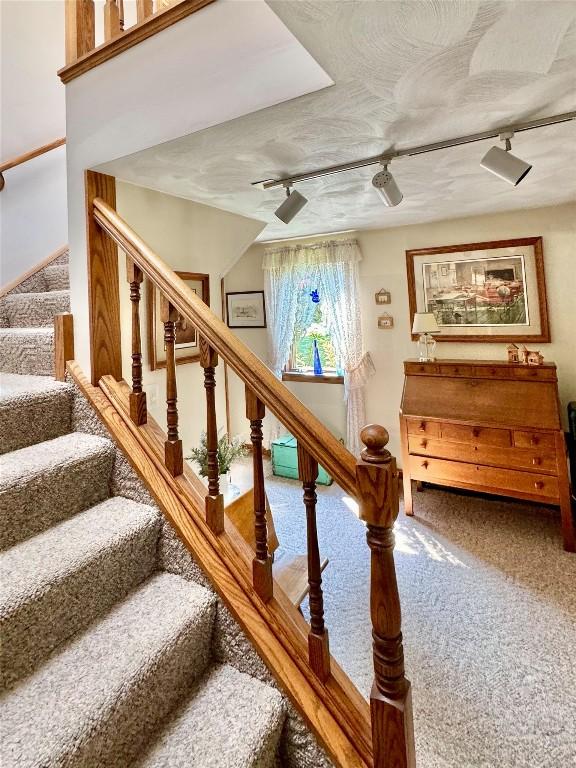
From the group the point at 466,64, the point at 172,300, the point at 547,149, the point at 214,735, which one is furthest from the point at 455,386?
the point at 214,735

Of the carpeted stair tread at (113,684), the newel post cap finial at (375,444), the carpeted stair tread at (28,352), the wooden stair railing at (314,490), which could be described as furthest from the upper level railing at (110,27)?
the carpeted stair tread at (113,684)

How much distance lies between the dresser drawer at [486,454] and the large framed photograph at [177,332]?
190cm

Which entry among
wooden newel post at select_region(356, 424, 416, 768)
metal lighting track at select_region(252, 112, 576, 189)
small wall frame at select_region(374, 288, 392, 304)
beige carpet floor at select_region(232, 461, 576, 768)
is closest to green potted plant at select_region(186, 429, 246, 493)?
beige carpet floor at select_region(232, 461, 576, 768)

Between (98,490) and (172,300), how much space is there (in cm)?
73

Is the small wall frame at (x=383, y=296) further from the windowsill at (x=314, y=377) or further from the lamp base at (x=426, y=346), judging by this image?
the windowsill at (x=314, y=377)

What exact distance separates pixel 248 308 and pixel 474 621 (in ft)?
11.5

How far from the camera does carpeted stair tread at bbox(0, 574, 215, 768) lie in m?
0.73

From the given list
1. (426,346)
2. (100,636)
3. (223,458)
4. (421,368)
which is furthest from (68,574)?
(426,346)

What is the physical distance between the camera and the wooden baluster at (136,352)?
1364mm

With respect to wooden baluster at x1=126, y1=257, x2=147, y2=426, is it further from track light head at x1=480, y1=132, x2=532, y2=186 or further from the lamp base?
the lamp base

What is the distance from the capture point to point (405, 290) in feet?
11.8

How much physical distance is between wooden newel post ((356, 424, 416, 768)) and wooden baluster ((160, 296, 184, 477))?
26.5 inches

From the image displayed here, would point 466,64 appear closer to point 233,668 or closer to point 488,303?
point 233,668

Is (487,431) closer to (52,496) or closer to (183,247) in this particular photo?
(183,247)
